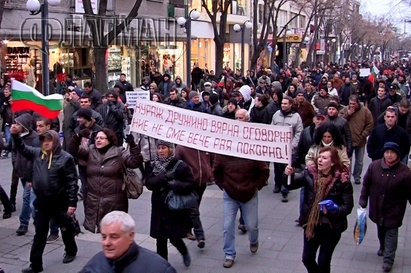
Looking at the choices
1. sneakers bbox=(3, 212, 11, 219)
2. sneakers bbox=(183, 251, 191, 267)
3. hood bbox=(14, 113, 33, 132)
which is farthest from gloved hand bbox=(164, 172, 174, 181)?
sneakers bbox=(3, 212, 11, 219)

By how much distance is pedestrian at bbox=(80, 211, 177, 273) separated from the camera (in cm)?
351

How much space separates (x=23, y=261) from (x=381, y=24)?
215 feet

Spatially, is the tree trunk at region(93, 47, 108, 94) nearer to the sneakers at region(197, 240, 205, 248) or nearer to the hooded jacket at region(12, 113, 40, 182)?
the hooded jacket at region(12, 113, 40, 182)

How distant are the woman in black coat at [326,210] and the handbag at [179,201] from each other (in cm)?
119

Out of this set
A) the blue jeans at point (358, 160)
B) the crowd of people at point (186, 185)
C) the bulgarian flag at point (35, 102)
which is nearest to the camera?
the crowd of people at point (186, 185)

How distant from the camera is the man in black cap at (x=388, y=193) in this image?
648 centimetres

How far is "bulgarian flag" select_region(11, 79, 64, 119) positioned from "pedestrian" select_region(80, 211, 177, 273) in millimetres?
3843

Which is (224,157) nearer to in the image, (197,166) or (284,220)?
(197,166)

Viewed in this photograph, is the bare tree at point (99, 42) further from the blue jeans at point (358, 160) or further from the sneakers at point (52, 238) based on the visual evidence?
the sneakers at point (52, 238)

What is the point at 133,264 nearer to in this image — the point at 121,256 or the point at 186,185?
the point at 121,256

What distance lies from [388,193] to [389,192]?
0.05 feet

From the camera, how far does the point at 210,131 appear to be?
22.6 ft

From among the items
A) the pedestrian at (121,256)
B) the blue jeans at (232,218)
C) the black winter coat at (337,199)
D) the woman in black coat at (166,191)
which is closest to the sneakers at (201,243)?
the blue jeans at (232,218)

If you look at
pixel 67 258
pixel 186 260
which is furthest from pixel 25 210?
pixel 186 260
